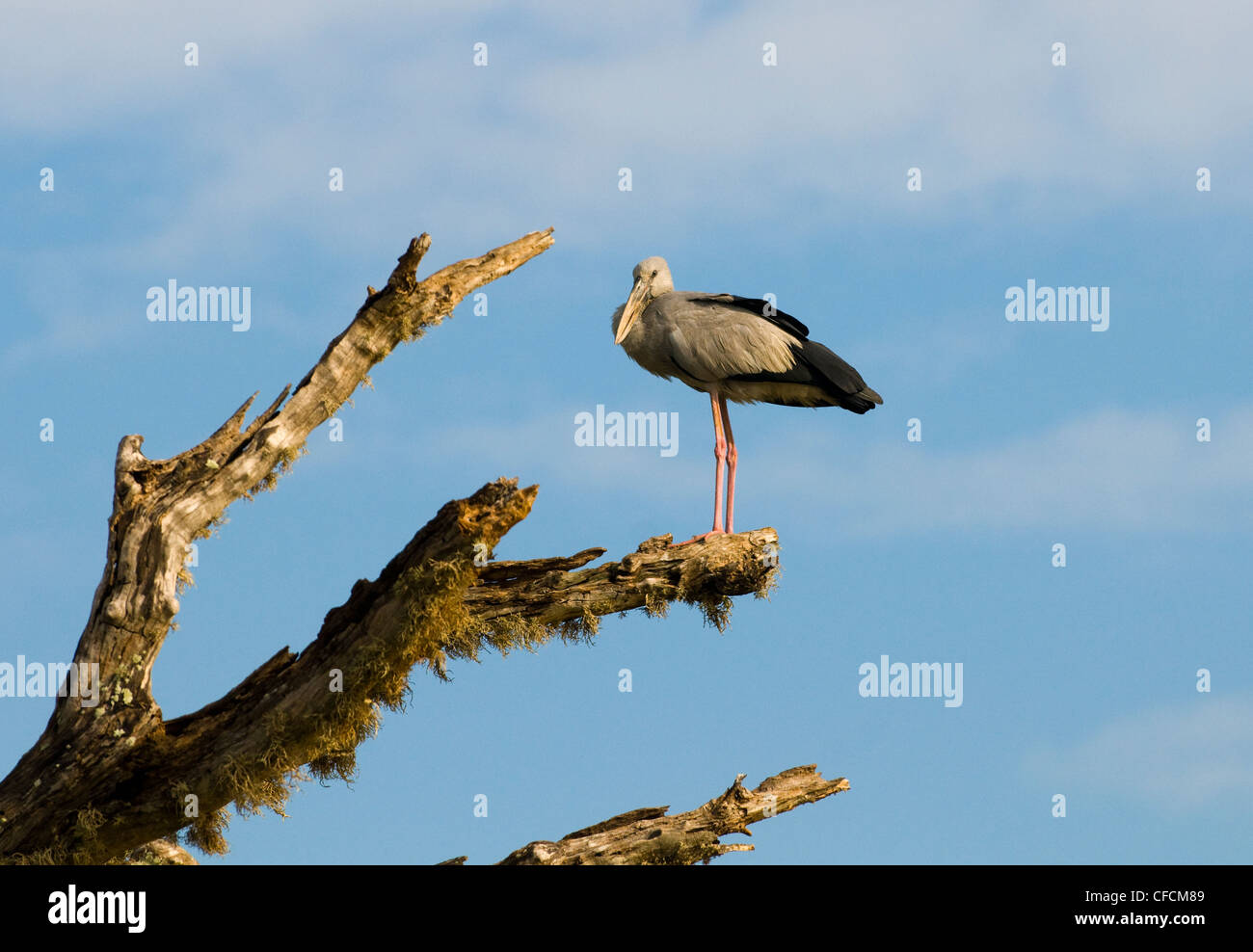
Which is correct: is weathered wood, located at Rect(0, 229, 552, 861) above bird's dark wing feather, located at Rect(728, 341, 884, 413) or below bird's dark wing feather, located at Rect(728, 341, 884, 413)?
below

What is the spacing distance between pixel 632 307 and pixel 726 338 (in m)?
1.26

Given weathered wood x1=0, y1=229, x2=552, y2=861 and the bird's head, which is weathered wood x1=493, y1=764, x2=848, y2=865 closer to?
weathered wood x1=0, y1=229, x2=552, y2=861

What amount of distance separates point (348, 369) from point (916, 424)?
514 cm

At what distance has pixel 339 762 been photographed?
8688mm

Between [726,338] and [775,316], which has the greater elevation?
[775,316]

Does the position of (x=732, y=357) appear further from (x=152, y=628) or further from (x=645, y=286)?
(x=152, y=628)

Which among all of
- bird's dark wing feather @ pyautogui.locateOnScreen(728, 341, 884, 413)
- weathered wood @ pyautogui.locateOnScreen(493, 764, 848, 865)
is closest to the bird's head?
bird's dark wing feather @ pyautogui.locateOnScreen(728, 341, 884, 413)

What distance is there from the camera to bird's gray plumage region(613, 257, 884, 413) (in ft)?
35.3

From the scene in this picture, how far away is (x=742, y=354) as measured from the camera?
1082 cm

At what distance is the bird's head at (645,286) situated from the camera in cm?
1175

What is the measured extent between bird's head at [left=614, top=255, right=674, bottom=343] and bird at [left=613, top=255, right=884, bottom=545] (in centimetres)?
3

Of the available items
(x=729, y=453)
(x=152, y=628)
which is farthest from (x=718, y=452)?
(x=152, y=628)
